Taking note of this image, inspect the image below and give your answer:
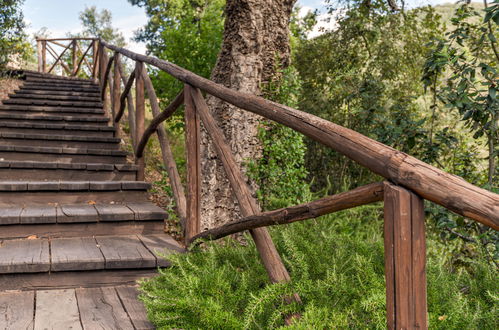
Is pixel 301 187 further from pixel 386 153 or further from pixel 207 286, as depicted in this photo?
pixel 386 153

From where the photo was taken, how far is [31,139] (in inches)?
199

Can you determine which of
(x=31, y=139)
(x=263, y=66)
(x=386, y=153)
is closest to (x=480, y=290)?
(x=386, y=153)

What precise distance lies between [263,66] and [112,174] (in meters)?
1.70

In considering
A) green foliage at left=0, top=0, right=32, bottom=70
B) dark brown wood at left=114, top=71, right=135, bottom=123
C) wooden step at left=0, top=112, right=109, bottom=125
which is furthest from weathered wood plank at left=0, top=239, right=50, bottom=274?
green foliage at left=0, top=0, right=32, bottom=70

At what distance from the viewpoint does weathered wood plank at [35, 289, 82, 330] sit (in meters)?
2.06

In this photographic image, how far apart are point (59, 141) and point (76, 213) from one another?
2340mm

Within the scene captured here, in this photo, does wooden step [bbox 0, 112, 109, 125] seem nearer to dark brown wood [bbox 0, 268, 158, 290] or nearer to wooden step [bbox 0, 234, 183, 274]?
wooden step [bbox 0, 234, 183, 274]

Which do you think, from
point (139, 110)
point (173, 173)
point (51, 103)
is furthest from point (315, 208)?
point (51, 103)

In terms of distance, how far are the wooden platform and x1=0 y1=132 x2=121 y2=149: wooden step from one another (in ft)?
9.66

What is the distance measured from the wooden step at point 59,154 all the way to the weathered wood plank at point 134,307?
2461 mm

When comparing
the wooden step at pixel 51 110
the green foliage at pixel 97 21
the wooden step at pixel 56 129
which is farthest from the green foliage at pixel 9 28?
the green foliage at pixel 97 21

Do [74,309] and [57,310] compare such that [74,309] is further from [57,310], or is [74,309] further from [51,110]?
[51,110]

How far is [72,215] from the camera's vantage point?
300 centimetres

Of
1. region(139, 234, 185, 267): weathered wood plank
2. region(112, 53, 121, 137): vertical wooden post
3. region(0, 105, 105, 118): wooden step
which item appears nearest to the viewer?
region(139, 234, 185, 267): weathered wood plank
